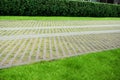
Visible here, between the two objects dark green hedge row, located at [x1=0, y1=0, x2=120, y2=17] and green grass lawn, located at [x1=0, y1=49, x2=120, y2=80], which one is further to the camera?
dark green hedge row, located at [x1=0, y1=0, x2=120, y2=17]

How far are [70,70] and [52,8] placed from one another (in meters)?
15.9

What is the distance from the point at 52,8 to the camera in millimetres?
20172

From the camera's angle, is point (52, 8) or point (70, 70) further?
point (52, 8)

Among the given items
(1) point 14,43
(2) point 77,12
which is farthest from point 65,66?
(2) point 77,12

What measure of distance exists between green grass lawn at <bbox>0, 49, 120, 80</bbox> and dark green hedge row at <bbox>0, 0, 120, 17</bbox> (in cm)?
1335

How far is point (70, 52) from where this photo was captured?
634 cm

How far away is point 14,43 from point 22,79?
3398mm

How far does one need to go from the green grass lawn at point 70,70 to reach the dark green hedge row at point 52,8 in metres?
13.4

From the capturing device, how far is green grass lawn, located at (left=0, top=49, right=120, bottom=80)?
429cm

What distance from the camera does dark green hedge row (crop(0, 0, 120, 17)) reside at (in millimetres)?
17913

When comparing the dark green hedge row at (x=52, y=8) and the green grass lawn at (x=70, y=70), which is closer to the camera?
the green grass lawn at (x=70, y=70)

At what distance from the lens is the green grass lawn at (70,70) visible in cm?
429

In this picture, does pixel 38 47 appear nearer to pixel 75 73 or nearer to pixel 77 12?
pixel 75 73

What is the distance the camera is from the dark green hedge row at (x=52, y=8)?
705 inches
